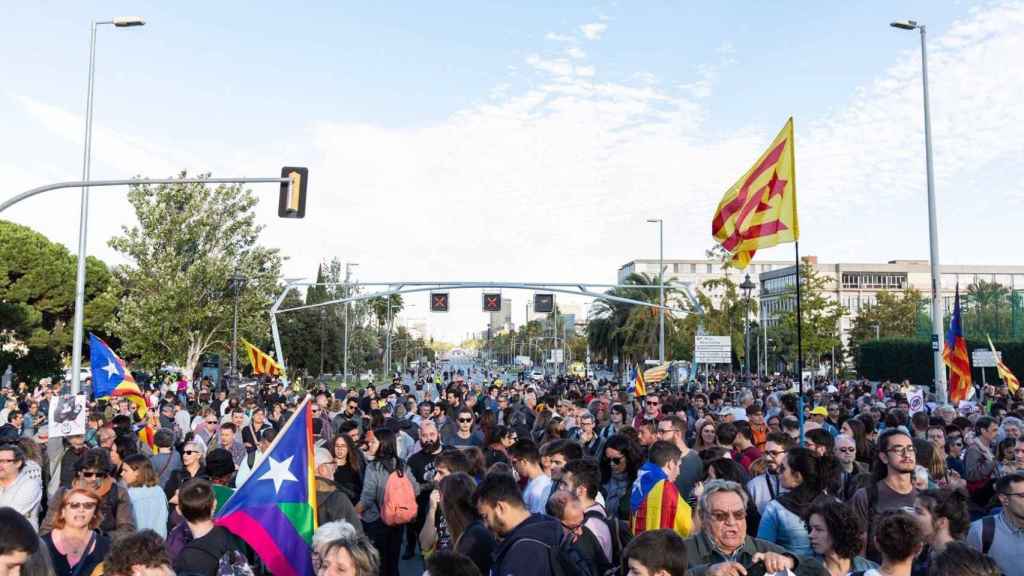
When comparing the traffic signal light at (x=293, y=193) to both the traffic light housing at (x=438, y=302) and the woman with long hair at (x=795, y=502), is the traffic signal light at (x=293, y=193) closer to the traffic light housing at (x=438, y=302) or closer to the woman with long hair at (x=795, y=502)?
the woman with long hair at (x=795, y=502)

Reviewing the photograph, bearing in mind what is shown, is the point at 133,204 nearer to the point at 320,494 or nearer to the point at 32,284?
the point at 32,284

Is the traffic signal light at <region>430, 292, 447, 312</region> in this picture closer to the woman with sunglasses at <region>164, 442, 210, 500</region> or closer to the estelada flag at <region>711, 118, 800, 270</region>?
the estelada flag at <region>711, 118, 800, 270</region>

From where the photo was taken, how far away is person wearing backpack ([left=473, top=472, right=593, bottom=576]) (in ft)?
14.0

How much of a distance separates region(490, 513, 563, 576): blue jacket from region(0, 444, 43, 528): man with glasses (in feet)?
12.3

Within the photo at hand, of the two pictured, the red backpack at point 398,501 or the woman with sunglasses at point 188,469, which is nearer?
the red backpack at point 398,501

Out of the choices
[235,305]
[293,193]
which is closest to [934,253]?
[293,193]

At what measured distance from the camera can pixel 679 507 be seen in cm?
546

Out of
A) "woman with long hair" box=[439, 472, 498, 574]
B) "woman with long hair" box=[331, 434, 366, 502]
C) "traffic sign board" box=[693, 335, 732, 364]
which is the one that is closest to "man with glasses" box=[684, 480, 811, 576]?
"woman with long hair" box=[439, 472, 498, 574]

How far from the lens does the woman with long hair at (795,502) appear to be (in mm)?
5191

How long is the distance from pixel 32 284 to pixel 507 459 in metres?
46.3

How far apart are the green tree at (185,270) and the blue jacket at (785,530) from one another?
3964 cm

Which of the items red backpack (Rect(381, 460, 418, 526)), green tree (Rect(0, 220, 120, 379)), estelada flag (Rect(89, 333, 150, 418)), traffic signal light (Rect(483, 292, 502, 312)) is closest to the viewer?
red backpack (Rect(381, 460, 418, 526))

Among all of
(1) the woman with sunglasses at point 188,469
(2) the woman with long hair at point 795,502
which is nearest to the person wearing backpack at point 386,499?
(1) the woman with sunglasses at point 188,469

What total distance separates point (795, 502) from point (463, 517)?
82.7 inches
